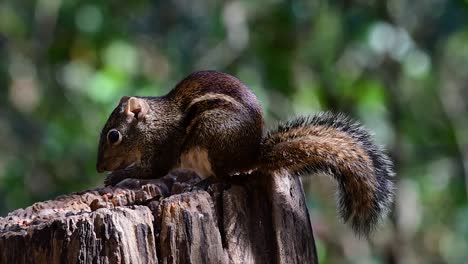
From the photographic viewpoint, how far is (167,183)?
2875 millimetres

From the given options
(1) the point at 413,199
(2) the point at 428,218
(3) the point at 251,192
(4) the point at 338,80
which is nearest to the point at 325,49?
(4) the point at 338,80

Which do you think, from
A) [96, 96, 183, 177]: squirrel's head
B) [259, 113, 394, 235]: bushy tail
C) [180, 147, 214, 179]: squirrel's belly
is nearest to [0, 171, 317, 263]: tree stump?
[259, 113, 394, 235]: bushy tail

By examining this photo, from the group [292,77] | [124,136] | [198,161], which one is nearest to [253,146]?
[198,161]

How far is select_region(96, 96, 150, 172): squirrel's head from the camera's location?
3111 mm

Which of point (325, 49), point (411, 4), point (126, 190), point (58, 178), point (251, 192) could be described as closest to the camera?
point (251, 192)

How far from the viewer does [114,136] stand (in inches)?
124

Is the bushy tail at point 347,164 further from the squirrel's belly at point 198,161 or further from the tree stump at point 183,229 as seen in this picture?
the squirrel's belly at point 198,161

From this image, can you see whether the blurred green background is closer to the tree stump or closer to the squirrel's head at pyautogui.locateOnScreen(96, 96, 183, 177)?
the squirrel's head at pyautogui.locateOnScreen(96, 96, 183, 177)

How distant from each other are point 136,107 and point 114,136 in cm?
14

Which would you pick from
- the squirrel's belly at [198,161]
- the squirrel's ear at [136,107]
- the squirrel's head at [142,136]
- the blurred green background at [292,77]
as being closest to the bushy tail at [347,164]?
the squirrel's belly at [198,161]

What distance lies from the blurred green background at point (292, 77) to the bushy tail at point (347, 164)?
5.50 feet

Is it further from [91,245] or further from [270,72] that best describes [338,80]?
[91,245]

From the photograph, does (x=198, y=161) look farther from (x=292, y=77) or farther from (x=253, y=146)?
(x=292, y=77)

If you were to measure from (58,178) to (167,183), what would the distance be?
3.02 m
